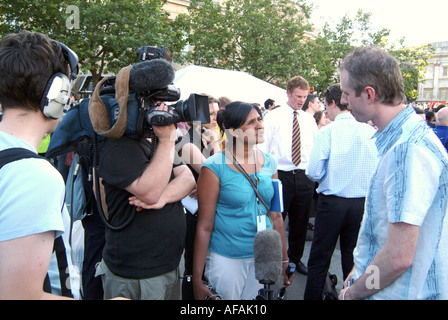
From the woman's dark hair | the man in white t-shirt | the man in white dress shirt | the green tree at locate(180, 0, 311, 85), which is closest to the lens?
the man in white t-shirt

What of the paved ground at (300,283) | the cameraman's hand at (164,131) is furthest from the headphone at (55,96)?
the paved ground at (300,283)

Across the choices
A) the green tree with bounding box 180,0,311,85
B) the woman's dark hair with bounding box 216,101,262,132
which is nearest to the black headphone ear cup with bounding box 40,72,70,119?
the woman's dark hair with bounding box 216,101,262,132

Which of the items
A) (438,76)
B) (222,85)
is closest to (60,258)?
(222,85)

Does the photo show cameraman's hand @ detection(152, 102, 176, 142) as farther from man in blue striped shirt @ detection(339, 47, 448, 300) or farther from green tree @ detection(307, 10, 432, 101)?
green tree @ detection(307, 10, 432, 101)

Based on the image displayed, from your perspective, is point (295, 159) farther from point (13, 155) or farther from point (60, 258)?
point (13, 155)

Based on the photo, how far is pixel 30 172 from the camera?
3.21 feet

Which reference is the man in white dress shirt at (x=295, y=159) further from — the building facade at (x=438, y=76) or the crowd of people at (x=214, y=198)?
the building facade at (x=438, y=76)

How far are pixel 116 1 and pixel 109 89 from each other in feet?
56.7

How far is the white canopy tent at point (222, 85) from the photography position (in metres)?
10.0

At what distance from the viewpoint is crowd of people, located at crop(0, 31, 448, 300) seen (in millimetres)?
1012

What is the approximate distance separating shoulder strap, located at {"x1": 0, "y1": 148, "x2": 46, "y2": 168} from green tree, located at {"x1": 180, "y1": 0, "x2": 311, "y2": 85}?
23702mm

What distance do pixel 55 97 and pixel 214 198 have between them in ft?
4.70

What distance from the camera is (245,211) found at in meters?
2.42
